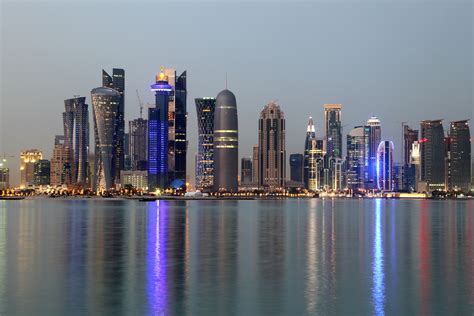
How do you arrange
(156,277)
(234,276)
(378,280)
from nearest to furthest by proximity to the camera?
(156,277) < (378,280) < (234,276)

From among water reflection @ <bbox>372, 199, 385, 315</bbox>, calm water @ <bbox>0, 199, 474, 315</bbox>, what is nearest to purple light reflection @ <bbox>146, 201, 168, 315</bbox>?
calm water @ <bbox>0, 199, 474, 315</bbox>

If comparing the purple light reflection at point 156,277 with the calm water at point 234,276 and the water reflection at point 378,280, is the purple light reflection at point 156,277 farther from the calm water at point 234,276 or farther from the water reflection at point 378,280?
the water reflection at point 378,280

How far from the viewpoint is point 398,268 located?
55312 mm

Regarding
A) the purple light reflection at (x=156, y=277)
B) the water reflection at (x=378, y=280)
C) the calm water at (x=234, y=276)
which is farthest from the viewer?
the water reflection at (x=378, y=280)

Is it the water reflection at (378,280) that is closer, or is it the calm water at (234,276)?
the calm water at (234,276)

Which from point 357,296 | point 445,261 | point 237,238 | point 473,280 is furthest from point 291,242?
point 357,296

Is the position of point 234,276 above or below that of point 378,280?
above

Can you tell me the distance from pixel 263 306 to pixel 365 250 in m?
34.4

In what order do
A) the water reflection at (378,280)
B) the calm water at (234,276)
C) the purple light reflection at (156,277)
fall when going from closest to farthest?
the purple light reflection at (156,277), the calm water at (234,276), the water reflection at (378,280)

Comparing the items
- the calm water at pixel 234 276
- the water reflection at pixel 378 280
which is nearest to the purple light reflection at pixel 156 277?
the calm water at pixel 234 276

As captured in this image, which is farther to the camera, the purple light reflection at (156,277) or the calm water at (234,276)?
the calm water at (234,276)

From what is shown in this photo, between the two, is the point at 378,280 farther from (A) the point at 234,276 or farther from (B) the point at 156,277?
(B) the point at 156,277

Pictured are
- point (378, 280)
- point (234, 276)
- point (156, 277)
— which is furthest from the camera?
point (234, 276)

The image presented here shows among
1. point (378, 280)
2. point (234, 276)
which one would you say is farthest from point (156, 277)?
point (378, 280)
